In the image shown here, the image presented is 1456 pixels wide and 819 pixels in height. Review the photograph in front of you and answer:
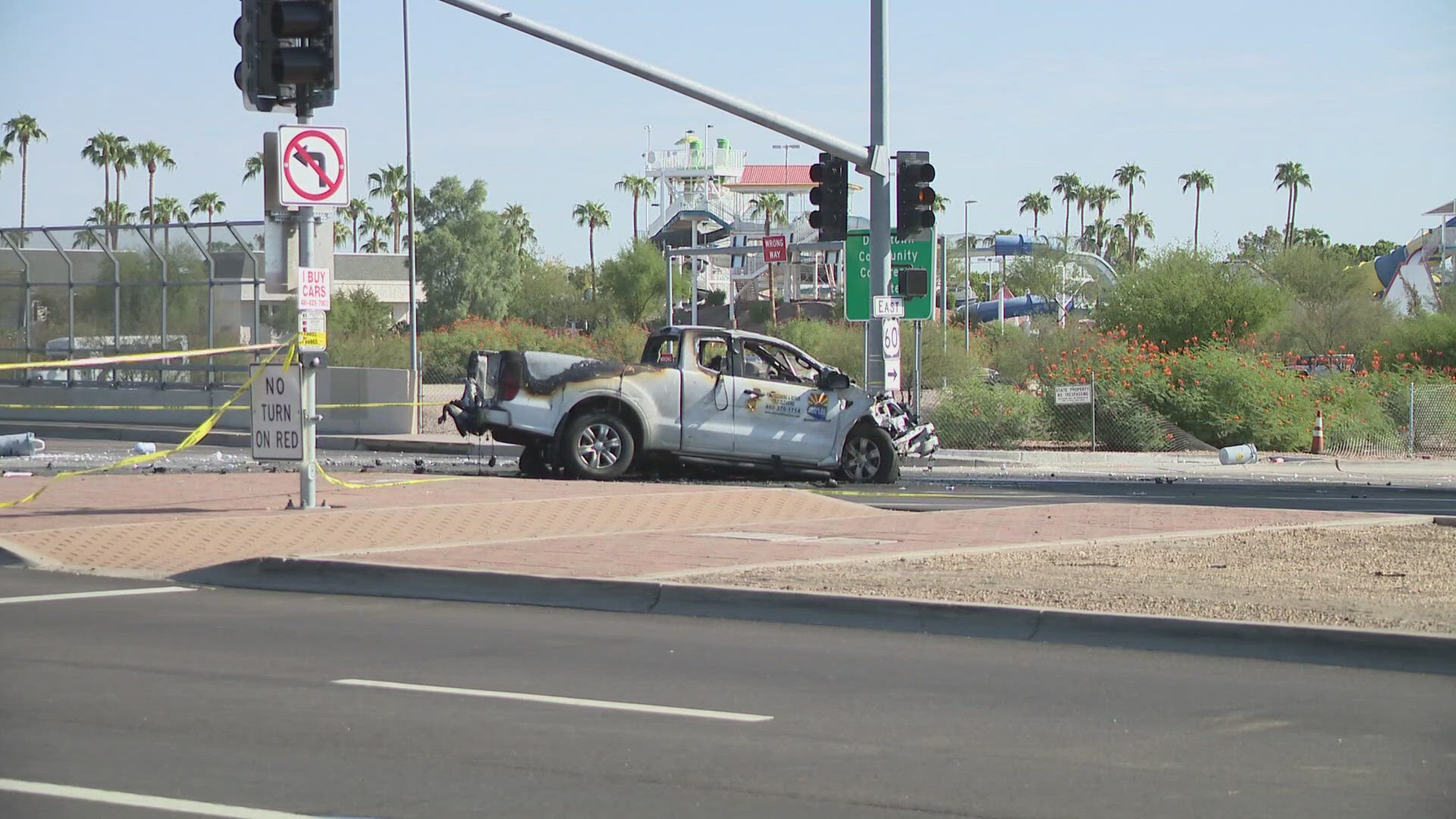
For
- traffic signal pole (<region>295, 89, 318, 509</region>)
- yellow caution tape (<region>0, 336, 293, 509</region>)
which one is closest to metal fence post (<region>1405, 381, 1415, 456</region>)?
yellow caution tape (<region>0, 336, 293, 509</region>)

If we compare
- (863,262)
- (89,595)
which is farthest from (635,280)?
(89,595)

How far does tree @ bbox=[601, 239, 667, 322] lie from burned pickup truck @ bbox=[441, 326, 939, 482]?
61.1 meters

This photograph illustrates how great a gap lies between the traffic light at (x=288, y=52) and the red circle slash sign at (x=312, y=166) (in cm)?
48

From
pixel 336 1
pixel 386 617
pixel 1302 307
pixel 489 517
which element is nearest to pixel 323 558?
pixel 386 617

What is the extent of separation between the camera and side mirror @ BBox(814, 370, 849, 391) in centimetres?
2058

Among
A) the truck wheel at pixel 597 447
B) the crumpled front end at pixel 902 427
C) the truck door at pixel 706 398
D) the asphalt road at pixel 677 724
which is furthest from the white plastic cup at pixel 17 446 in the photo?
the asphalt road at pixel 677 724

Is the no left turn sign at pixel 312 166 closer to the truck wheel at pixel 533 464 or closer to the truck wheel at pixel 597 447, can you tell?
the truck wheel at pixel 597 447

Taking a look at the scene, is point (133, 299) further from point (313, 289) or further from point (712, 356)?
point (313, 289)

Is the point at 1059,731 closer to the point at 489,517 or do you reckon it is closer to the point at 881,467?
the point at 489,517

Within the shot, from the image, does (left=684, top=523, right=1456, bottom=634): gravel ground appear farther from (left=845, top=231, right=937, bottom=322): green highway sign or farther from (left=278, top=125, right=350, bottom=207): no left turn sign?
(left=845, top=231, right=937, bottom=322): green highway sign

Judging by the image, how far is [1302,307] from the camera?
61.0 meters

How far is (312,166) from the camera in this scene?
14.5 meters

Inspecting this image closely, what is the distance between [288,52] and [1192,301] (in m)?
31.6

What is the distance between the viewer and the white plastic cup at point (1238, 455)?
1071 inches
